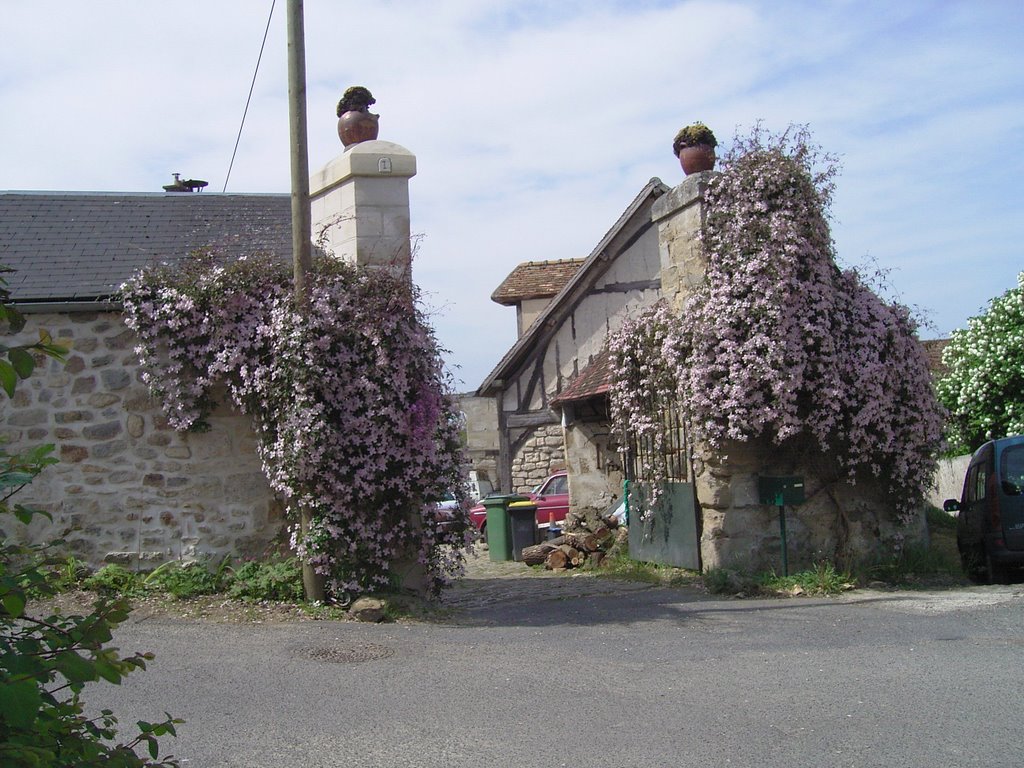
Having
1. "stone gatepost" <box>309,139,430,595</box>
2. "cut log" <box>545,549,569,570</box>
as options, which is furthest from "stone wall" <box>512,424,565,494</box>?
"stone gatepost" <box>309,139,430,595</box>

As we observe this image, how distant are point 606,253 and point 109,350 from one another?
1280cm

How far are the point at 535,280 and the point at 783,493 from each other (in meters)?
16.4

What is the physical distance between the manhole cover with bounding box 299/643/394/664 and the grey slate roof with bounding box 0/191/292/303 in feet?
13.8

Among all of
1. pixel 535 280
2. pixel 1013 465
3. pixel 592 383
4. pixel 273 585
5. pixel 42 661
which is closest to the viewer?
pixel 42 661

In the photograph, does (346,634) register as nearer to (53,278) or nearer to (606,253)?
(53,278)

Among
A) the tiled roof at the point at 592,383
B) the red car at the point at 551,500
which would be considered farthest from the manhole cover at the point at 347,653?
the red car at the point at 551,500

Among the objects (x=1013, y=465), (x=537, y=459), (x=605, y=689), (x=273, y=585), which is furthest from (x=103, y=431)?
(x=537, y=459)

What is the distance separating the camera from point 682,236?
1105 centimetres

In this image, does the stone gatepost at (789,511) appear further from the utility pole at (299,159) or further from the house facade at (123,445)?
the utility pole at (299,159)

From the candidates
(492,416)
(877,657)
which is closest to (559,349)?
(492,416)

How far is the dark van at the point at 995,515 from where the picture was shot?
9.98 meters

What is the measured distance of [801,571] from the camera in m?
10.2

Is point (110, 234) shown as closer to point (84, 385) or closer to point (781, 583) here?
point (84, 385)

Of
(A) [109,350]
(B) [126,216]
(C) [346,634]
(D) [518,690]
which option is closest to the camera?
(D) [518,690]
